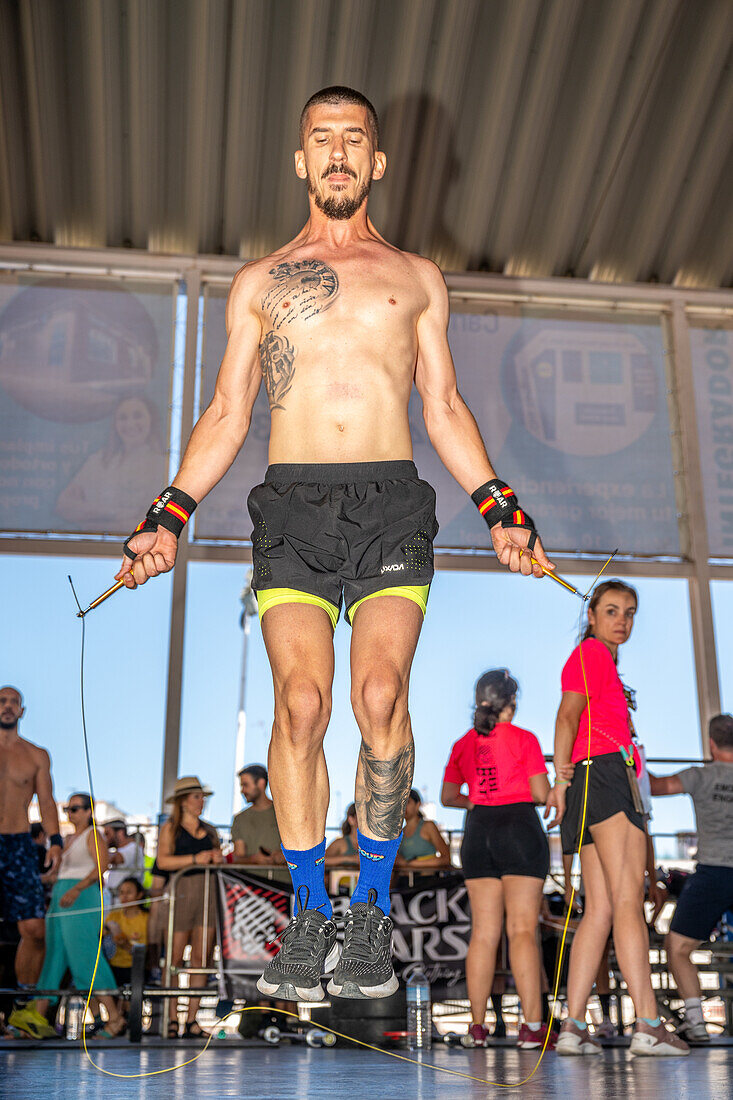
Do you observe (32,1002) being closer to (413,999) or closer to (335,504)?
(413,999)

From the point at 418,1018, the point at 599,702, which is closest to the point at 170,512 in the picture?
the point at 599,702

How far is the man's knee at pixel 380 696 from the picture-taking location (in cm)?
219

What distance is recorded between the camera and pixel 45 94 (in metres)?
6.82

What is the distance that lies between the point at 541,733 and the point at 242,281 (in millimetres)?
4669

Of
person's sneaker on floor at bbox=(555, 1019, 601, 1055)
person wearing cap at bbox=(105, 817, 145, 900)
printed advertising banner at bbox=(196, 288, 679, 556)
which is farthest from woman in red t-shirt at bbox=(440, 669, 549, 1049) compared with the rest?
printed advertising banner at bbox=(196, 288, 679, 556)

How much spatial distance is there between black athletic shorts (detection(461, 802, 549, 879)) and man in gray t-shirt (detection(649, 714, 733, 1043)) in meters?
0.66

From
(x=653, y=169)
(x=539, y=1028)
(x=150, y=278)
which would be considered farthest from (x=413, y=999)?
(x=653, y=169)

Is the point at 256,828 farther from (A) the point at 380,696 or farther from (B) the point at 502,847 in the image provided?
(A) the point at 380,696

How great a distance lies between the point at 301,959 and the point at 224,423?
1172mm

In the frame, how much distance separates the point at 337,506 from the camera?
230cm

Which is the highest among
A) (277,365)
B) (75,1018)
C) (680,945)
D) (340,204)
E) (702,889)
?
(340,204)

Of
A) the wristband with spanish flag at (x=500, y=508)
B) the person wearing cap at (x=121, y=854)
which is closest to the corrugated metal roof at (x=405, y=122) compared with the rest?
Result: the person wearing cap at (x=121, y=854)

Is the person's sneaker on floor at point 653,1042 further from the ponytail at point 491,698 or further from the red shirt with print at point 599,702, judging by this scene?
the ponytail at point 491,698

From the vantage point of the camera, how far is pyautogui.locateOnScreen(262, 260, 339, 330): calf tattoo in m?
2.43
